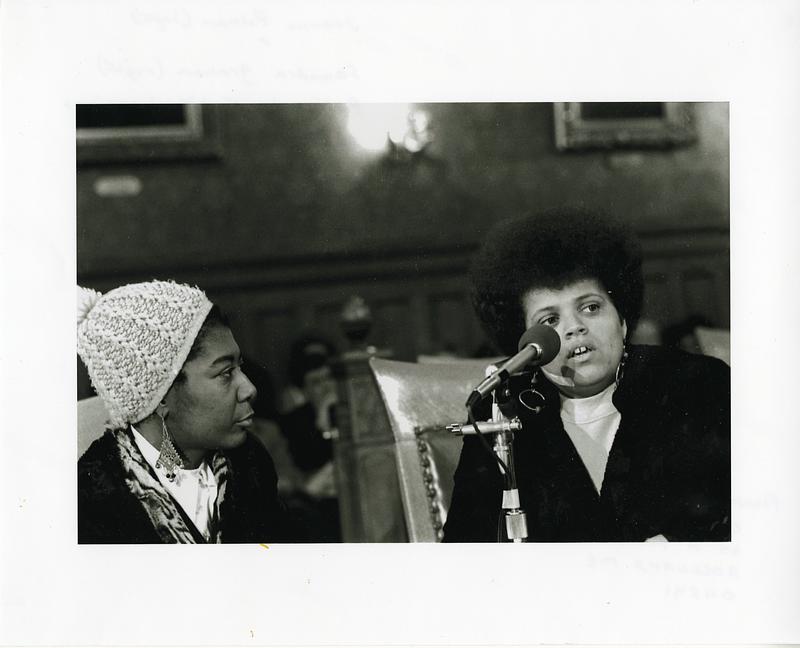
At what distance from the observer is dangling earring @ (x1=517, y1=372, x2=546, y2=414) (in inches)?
82.7

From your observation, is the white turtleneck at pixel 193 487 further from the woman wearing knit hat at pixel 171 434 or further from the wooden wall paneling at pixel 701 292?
the wooden wall paneling at pixel 701 292

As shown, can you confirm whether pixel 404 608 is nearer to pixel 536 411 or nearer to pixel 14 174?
pixel 536 411

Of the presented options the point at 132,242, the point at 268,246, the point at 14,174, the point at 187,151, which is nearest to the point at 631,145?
the point at 268,246

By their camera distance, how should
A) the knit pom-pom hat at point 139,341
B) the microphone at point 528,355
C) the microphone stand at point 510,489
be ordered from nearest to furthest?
1. the microphone at point 528,355
2. the microphone stand at point 510,489
3. the knit pom-pom hat at point 139,341

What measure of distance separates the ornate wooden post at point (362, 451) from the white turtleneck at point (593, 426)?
0.39 m

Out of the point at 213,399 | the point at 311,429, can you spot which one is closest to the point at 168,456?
the point at 213,399

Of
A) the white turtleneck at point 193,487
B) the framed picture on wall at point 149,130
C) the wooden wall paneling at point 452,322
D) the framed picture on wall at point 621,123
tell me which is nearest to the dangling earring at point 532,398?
the wooden wall paneling at point 452,322

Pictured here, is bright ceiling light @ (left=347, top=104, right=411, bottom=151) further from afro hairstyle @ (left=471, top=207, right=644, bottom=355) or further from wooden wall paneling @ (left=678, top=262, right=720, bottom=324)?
wooden wall paneling @ (left=678, top=262, right=720, bottom=324)

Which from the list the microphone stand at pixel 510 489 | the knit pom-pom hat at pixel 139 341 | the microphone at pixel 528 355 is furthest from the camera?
the knit pom-pom hat at pixel 139 341

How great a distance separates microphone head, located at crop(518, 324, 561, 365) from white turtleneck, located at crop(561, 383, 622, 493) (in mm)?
119

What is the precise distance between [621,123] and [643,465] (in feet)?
2.36

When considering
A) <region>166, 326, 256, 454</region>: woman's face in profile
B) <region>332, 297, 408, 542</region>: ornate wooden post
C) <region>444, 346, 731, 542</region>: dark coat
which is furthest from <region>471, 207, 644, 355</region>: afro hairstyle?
<region>166, 326, 256, 454</region>: woman's face in profile

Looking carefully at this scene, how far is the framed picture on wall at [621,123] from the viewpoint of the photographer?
6.95 ft

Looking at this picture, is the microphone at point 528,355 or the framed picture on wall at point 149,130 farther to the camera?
the framed picture on wall at point 149,130
